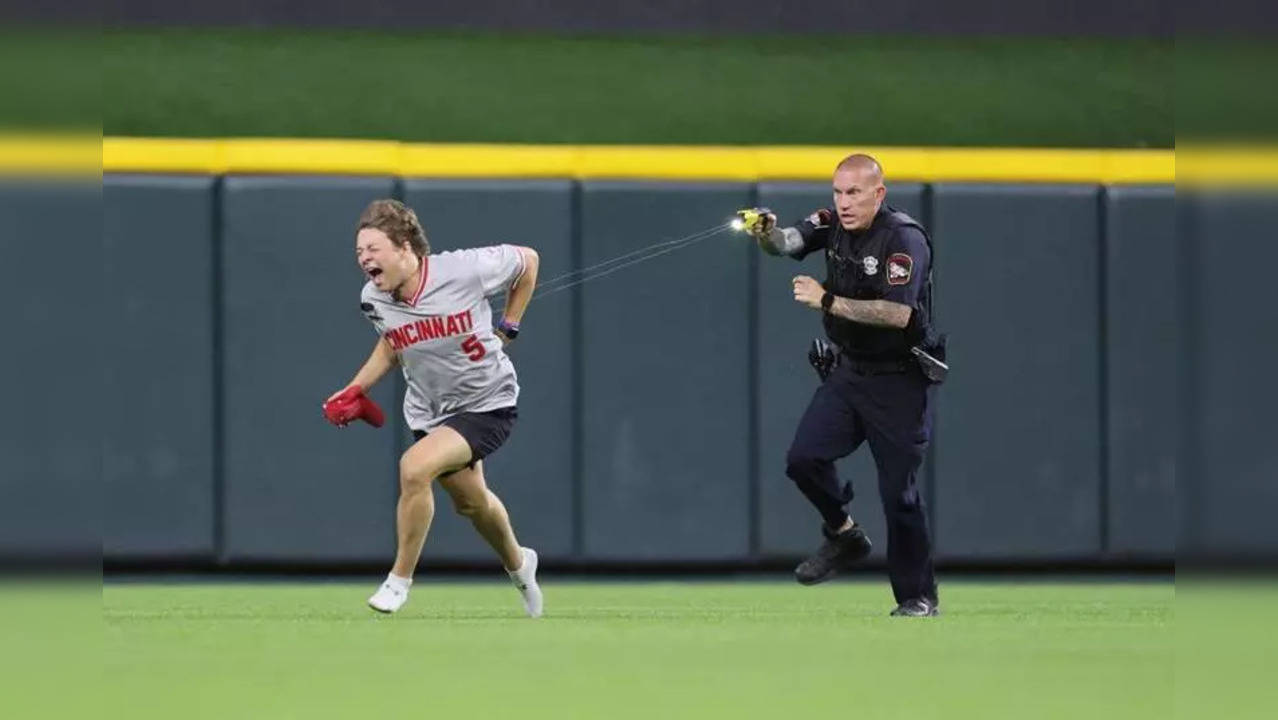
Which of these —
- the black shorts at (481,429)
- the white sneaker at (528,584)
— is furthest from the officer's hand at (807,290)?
the white sneaker at (528,584)

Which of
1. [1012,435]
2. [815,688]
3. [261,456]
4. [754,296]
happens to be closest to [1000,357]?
[1012,435]

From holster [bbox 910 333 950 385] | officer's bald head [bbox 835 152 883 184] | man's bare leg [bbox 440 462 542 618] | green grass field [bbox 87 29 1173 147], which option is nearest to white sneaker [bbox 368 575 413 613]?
man's bare leg [bbox 440 462 542 618]

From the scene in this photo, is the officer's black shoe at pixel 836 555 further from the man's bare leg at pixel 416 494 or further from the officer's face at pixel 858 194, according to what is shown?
the man's bare leg at pixel 416 494

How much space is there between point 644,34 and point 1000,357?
2.75 m

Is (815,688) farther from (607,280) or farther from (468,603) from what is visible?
(607,280)

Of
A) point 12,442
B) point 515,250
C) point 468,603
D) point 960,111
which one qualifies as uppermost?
point 960,111

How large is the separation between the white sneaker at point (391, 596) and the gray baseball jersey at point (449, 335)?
62cm

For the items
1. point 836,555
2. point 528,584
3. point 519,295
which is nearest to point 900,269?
point 836,555

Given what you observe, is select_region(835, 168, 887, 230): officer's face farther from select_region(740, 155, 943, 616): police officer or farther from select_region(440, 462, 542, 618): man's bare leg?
select_region(440, 462, 542, 618): man's bare leg

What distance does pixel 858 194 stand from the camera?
850cm

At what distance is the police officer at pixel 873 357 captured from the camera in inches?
333

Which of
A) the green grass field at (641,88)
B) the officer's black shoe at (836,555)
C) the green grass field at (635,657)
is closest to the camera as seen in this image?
the green grass field at (635,657)

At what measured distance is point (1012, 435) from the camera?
460 inches

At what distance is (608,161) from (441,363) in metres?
3.04
